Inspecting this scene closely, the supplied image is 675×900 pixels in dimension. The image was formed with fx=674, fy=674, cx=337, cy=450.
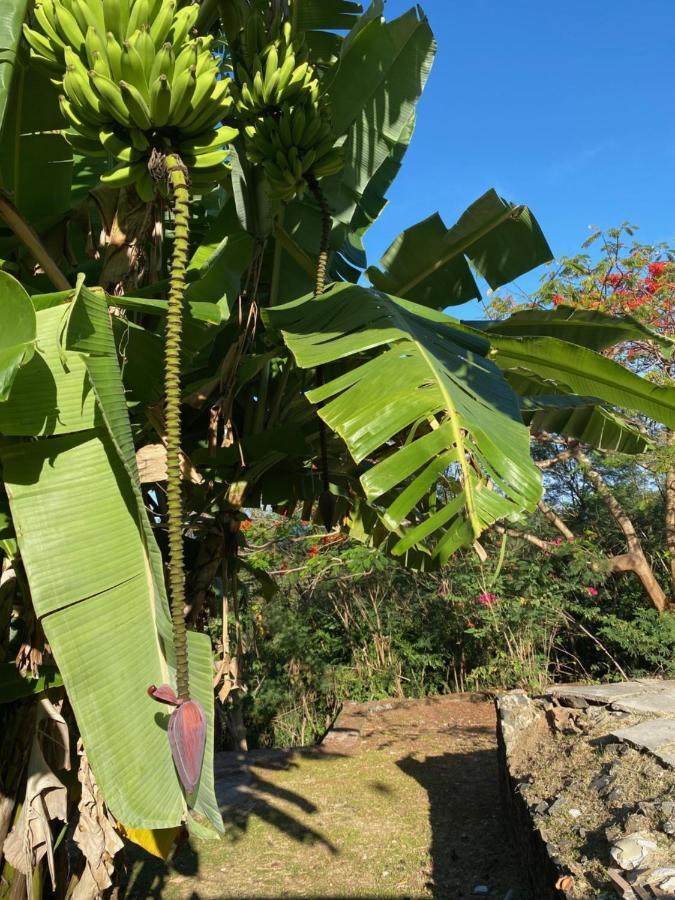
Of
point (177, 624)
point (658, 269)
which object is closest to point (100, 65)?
point (177, 624)

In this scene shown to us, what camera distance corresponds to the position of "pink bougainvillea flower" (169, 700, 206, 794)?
33.7 inches

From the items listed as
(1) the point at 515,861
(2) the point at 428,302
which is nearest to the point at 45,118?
(2) the point at 428,302

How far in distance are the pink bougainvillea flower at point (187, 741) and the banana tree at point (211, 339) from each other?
13 mm

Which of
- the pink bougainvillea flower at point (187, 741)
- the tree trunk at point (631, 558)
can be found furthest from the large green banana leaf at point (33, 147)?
the tree trunk at point (631, 558)

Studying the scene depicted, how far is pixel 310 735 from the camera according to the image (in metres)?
7.20

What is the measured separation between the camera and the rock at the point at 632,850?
2.10 m

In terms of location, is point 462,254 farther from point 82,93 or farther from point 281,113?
point 82,93

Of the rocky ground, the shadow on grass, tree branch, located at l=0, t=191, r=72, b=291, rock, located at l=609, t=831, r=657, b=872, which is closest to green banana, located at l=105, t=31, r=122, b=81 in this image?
tree branch, located at l=0, t=191, r=72, b=291

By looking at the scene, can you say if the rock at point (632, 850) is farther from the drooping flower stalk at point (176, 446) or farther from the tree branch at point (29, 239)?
the tree branch at point (29, 239)

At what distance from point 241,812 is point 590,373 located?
4396 millimetres

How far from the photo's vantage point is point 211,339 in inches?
67.7

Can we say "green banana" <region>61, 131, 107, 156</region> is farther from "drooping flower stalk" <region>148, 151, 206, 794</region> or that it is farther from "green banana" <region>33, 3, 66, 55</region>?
"drooping flower stalk" <region>148, 151, 206, 794</region>

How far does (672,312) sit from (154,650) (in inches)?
280

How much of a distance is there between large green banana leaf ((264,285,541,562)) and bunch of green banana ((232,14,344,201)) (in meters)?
0.29
